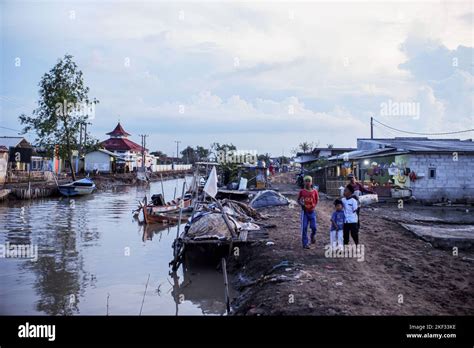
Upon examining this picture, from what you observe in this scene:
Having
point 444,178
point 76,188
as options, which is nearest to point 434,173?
point 444,178

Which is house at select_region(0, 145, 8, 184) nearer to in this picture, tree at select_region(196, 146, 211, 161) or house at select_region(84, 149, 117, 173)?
tree at select_region(196, 146, 211, 161)

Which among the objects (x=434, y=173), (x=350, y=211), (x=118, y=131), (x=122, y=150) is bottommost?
(x=350, y=211)

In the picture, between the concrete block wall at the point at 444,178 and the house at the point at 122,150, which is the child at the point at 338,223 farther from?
the house at the point at 122,150

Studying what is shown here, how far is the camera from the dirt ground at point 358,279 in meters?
6.20

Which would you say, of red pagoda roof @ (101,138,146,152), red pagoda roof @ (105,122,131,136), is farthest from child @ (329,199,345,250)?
red pagoda roof @ (105,122,131,136)

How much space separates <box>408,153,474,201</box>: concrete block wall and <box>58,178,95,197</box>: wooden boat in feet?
83.0

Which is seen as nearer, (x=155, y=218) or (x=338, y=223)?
(x=338, y=223)

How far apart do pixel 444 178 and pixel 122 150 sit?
54.8m

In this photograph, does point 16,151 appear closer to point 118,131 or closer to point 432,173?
point 432,173

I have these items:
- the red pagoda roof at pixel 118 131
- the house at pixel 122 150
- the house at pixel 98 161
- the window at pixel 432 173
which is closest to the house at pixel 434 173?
the window at pixel 432 173

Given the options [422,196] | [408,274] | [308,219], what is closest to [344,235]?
[308,219]

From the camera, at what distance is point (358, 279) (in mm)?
7562
